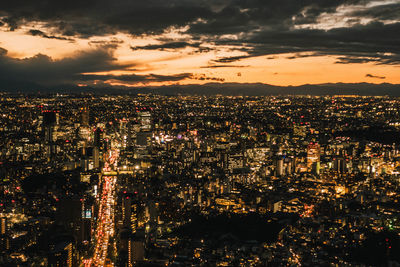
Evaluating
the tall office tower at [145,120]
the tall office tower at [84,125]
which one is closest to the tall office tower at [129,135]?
the tall office tower at [145,120]

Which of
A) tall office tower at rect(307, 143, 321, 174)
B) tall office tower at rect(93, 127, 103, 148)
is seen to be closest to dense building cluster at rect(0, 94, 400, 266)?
tall office tower at rect(307, 143, 321, 174)

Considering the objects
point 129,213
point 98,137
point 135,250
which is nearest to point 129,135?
point 98,137

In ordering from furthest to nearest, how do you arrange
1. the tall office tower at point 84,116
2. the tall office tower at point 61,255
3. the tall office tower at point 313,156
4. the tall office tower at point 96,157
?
the tall office tower at point 84,116 → the tall office tower at point 96,157 → the tall office tower at point 313,156 → the tall office tower at point 61,255

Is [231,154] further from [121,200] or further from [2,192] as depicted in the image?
[2,192]

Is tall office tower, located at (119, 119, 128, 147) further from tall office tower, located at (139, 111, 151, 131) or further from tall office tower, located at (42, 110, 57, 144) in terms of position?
tall office tower, located at (42, 110, 57, 144)

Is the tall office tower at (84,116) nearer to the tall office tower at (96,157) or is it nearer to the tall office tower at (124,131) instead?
the tall office tower at (124,131)

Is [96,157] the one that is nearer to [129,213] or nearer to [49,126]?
[49,126]

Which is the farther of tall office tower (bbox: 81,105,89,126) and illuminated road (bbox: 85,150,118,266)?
tall office tower (bbox: 81,105,89,126)
